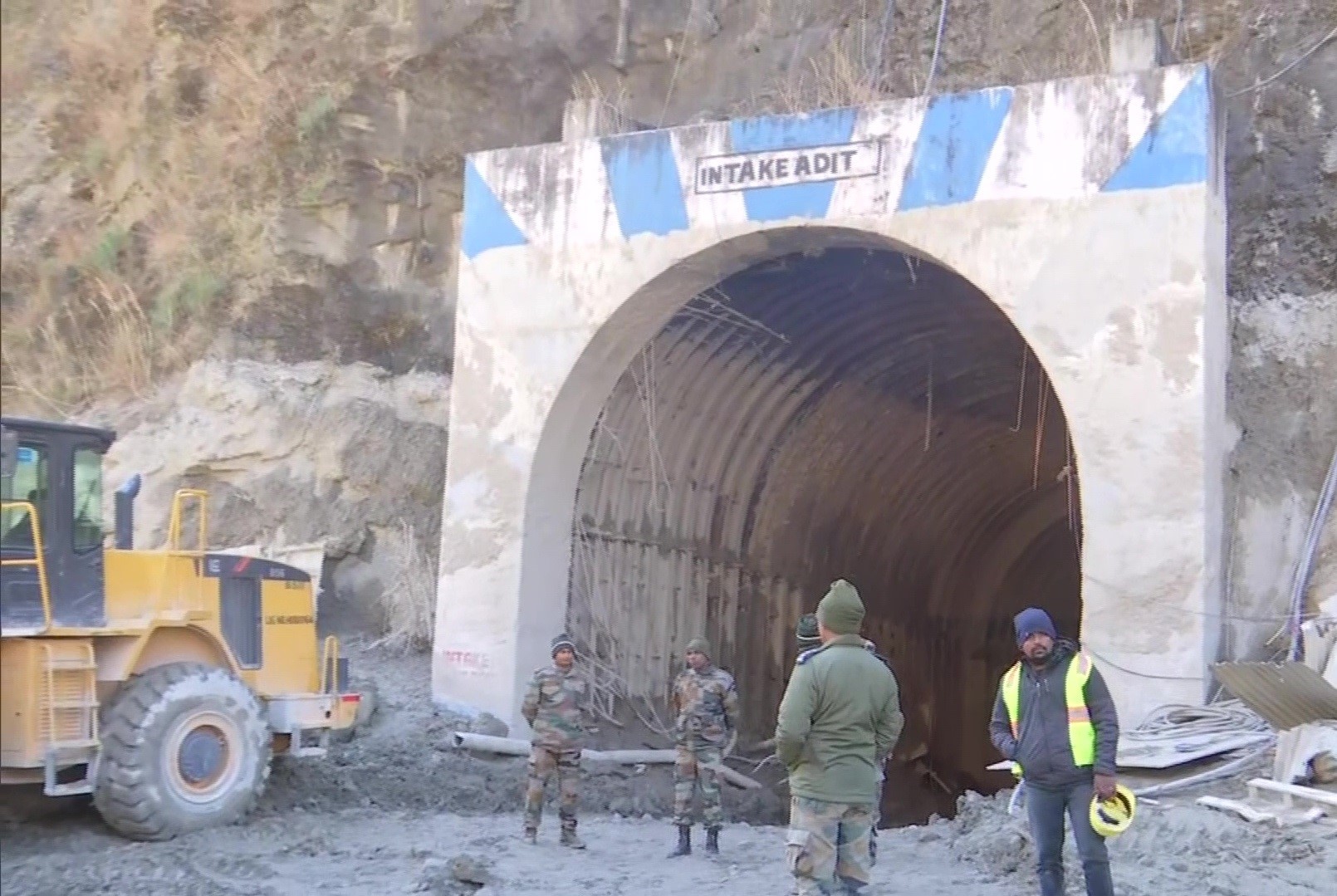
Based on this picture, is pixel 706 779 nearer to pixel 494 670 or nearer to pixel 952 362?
pixel 494 670

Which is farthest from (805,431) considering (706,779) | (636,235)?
(706,779)

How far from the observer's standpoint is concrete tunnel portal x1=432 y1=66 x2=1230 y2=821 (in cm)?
1075

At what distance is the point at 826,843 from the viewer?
6621 mm

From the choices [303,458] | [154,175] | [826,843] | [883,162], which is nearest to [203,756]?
[826,843]

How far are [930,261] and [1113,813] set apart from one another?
612 centimetres

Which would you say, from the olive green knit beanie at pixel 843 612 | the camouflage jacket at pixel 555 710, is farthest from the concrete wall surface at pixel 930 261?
the olive green knit beanie at pixel 843 612

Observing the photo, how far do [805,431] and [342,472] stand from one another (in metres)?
4.97

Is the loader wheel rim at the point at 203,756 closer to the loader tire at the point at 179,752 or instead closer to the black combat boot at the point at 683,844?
the loader tire at the point at 179,752

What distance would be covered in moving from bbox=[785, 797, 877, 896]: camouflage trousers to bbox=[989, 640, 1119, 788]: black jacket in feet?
2.97

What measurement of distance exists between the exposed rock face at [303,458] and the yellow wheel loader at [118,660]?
465 centimetres

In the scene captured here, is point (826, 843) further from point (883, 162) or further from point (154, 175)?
point (154, 175)

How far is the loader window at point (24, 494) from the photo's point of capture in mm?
9344

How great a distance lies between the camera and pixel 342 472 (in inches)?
627

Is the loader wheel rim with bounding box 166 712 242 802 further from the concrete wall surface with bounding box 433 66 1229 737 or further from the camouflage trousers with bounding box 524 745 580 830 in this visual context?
the concrete wall surface with bounding box 433 66 1229 737
